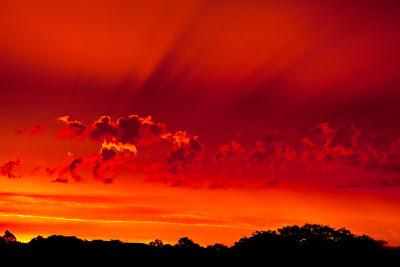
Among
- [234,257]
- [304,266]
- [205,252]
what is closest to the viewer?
[304,266]

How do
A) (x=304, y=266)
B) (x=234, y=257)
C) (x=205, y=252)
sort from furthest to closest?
(x=205, y=252) → (x=234, y=257) → (x=304, y=266)

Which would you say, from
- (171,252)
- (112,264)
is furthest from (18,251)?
(171,252)

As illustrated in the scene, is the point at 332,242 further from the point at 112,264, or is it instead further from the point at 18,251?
the point at 18,251

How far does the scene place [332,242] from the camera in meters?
118

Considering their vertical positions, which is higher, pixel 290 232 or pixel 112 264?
pixel 290 232

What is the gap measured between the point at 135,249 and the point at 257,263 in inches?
866

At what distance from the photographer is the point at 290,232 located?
121562 millimetres

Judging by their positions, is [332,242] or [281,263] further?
[332,242]

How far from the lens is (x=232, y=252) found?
4515 inches

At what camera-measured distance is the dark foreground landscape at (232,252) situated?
103500 millimetres

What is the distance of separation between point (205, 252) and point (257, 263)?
15659 mm


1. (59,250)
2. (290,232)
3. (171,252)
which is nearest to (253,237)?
(290,232)

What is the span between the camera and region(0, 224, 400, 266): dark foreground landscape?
10350 cm

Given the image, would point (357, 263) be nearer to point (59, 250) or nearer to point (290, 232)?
point (290, 232)
